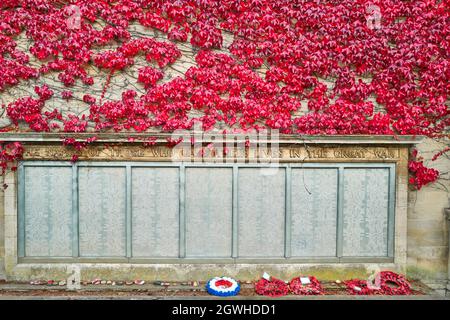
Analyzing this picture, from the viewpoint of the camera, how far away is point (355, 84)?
7.11m

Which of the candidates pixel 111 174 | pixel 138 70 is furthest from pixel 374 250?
pixel 138 70

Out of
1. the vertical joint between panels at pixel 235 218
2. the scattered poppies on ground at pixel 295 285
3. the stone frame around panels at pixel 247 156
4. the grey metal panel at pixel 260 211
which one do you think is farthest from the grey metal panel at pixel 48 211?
the grey metal panel at pixel 260 211

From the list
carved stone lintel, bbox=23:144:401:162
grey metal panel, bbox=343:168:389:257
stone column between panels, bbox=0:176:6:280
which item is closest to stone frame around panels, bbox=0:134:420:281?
carved stone lintel, bbox=23:144:401:162

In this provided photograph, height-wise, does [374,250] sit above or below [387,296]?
above

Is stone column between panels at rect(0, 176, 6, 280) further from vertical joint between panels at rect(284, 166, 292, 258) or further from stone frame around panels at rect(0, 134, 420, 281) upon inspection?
vertical joint between panels at rect(284, 166, 292, 258)

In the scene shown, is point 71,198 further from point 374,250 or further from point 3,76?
point 374,250

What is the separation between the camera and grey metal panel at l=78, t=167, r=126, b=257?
23.2ft

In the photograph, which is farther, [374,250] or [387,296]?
[374,250]

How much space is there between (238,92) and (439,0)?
4487 mm

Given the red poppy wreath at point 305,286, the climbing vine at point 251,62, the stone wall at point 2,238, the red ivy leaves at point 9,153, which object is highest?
the climbing vine at point 251,62

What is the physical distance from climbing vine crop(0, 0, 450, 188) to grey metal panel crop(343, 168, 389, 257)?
796 millimetres

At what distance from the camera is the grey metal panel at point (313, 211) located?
7.17 meters

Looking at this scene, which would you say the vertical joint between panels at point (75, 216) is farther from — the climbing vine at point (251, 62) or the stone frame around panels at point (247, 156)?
the climbing vine at point (251, 62)

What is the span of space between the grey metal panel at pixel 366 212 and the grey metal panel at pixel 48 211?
561 cm
